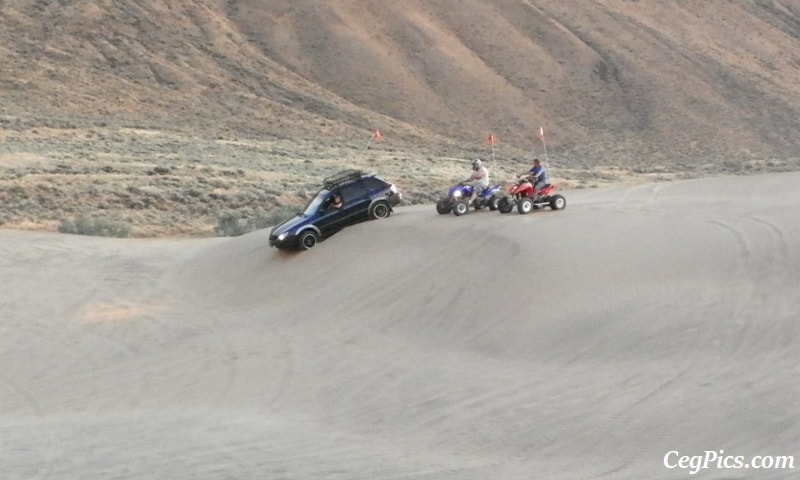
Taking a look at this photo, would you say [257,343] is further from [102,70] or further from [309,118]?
[102,70]

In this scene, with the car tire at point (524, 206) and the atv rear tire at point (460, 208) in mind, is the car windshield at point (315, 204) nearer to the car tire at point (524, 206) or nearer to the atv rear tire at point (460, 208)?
the atv rear tire at point (460, 208)

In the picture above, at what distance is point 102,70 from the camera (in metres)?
58.6

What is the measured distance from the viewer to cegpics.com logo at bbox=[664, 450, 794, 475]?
7.84 meters

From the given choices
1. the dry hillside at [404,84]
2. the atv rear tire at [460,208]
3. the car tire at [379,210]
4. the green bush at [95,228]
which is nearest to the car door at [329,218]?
the car tire at [379,210]

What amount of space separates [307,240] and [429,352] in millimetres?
7836

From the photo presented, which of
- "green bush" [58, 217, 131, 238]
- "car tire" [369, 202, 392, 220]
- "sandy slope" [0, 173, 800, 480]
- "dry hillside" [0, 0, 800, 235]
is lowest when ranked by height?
"sandy slope" [0, 173, 800, 480]

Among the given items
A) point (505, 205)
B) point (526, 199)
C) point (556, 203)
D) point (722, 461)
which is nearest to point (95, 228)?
point (505, 205)

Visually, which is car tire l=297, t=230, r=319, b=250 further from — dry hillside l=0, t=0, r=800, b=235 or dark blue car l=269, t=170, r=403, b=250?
dry hillside l=0, t=0, r=800, b=235

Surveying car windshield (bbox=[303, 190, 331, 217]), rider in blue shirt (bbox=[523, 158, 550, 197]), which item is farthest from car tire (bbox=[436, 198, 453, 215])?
car windshield (bbox=[303, 190, 331, 217])

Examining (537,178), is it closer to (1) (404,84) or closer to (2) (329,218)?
(2) (329,218)

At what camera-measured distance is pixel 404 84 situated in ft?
202

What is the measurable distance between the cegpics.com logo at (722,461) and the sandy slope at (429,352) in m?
0.12

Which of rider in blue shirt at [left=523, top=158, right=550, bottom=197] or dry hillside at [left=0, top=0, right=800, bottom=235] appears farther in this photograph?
dry hillside at [left=0, top=0, right=800, bottom=235]

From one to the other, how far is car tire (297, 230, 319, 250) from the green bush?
28.1ft
